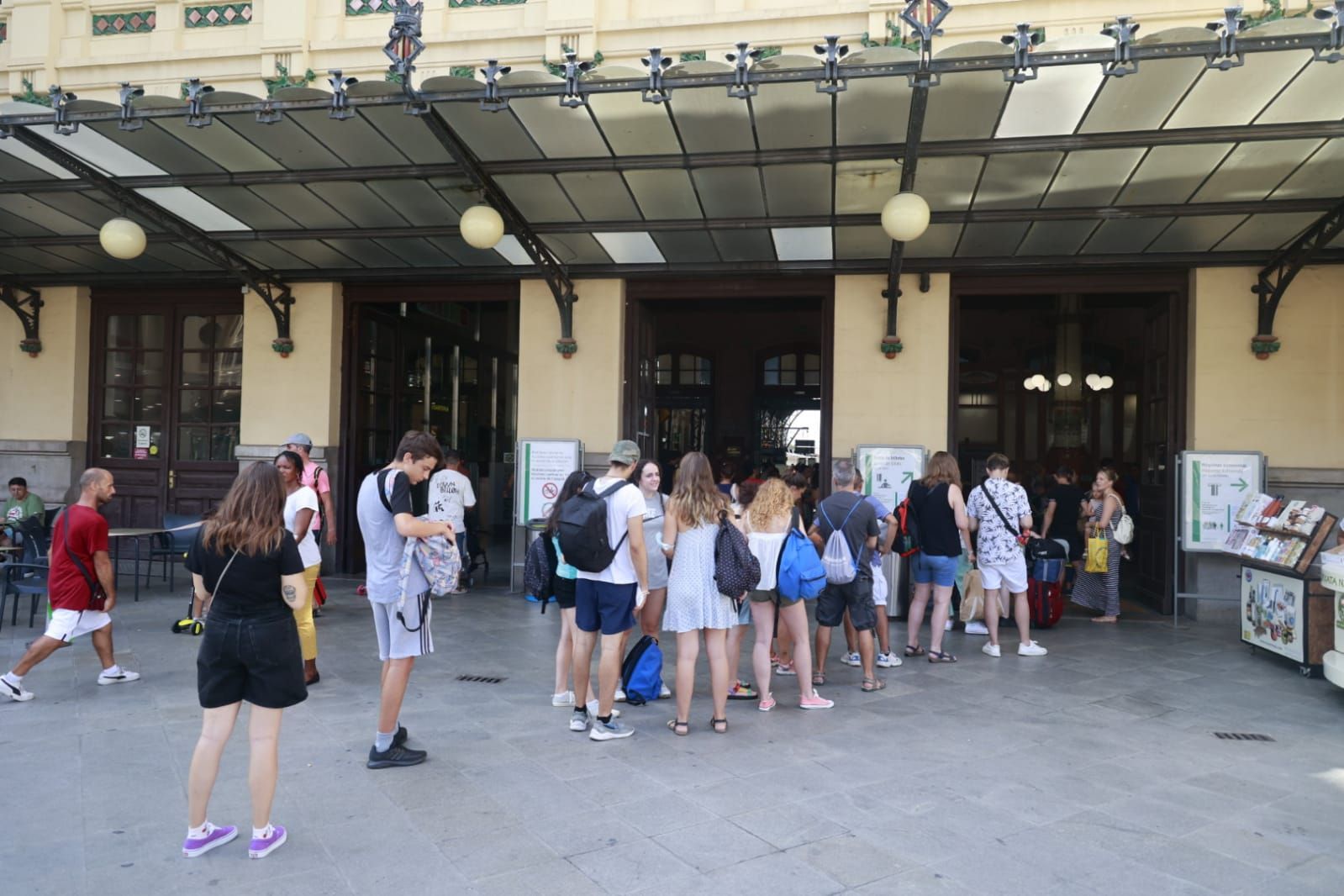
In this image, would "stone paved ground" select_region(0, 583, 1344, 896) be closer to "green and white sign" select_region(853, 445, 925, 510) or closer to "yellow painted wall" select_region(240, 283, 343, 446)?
"green and white sign" select_region(853, 445, 925, 510)

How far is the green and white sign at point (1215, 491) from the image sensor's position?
26.9ft

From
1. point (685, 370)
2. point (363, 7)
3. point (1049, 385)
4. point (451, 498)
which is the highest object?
point (363, 7)

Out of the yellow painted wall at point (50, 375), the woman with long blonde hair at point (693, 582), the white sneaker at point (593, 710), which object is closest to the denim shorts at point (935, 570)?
the woman with long blonde hair at point (693, 582)

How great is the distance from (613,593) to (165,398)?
30.2ft

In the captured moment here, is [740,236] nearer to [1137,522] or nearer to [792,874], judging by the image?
[1137,522]

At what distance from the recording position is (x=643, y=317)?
33.0 ft

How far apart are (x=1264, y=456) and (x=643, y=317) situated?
256 inches

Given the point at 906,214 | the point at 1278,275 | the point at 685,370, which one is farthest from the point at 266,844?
the point at 685,370

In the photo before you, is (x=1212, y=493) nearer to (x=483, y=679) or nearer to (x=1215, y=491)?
(x=1215, y=491)

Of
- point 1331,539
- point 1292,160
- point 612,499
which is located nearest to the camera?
point 612,499

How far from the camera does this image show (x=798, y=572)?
4.93 m

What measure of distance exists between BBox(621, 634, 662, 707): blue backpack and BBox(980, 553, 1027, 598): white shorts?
2.87m

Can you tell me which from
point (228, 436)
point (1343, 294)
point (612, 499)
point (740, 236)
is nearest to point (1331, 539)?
point (1343, 294)

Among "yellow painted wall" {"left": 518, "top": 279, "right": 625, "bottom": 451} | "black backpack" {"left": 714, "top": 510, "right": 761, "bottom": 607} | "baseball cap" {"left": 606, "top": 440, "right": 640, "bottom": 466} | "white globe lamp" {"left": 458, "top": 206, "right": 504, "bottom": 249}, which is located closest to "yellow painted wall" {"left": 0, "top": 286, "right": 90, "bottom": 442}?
"yellow painted wall" {"left": 518, "top": 279, "right": 625, "bottom": 451}
